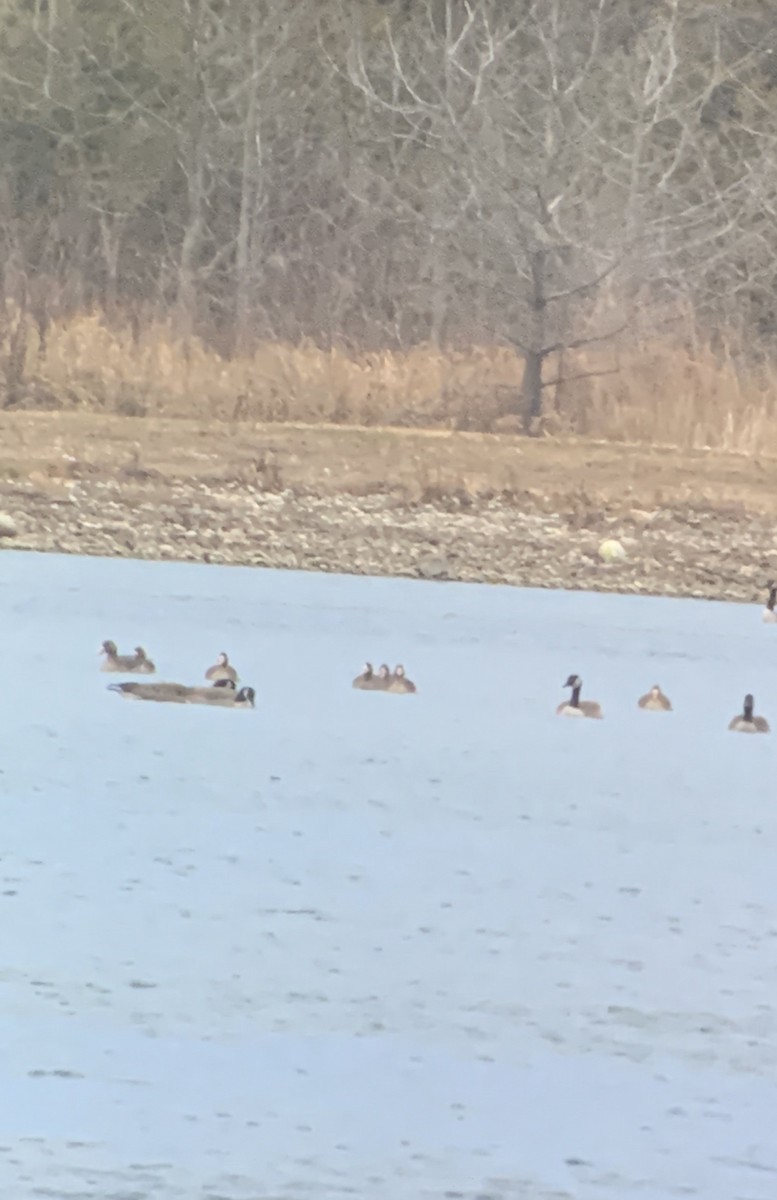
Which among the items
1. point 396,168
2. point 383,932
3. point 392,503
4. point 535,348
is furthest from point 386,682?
point 396,168

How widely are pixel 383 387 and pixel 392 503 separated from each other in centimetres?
368

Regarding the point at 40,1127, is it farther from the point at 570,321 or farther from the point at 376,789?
the point at 570,321

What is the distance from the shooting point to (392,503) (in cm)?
1520

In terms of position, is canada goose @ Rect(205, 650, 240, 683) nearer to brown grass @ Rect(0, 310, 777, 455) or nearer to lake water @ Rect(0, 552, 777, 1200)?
lake water @ Rect(0, 552, 777, 1200)

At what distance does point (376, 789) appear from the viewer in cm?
818

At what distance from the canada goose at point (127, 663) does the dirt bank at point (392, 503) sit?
4.01 metres

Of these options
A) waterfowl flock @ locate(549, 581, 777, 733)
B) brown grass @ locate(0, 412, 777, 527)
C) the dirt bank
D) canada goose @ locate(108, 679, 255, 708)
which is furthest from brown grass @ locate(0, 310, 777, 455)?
canada goose @ locate(108, 679, 255, 708)

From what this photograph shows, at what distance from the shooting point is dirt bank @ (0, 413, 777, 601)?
14.3 m

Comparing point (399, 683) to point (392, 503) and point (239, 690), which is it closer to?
point (239, 690)

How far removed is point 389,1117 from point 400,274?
1921 cm

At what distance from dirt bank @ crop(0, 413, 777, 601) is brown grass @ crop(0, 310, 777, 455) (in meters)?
0.75

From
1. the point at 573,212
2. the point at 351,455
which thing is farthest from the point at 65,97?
the point at 351,455

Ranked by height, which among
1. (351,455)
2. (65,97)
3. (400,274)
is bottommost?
(351,455)

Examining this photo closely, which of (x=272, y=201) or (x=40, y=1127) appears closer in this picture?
(x=40, y=1127)
